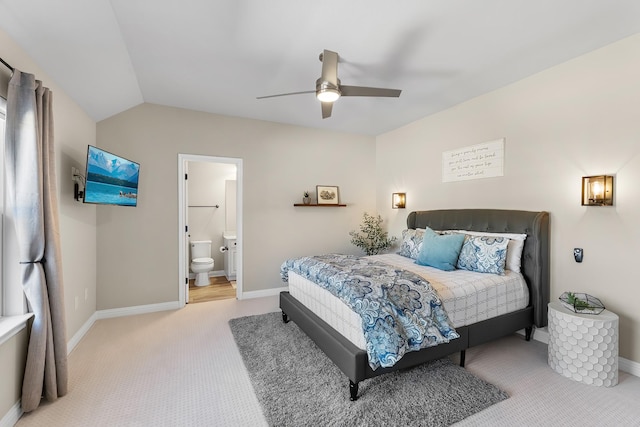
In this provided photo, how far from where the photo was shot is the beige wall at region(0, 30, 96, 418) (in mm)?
2059

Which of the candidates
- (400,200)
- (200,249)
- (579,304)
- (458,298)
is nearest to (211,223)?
(200,249)

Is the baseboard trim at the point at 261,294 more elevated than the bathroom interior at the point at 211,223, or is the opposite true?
the bathroom interior at the point at 211,223

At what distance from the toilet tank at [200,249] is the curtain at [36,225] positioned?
336 cm

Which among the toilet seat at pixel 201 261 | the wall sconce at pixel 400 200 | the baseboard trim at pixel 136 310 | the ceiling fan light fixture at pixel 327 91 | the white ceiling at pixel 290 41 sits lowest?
the baseboard trim at pixel 136 310

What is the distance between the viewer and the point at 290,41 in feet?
7.81

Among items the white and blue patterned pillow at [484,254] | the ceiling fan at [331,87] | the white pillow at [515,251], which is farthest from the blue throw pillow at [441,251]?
the ceiling fan at [331,87]

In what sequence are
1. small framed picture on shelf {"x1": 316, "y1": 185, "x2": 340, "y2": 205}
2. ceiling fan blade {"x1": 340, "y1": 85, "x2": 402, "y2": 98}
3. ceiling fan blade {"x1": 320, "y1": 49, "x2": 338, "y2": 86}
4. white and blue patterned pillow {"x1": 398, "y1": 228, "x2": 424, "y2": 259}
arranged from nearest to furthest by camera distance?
1. ceiling fan blade {"x1": 320, "y1": 49, "x2": 338, "y2": 86}
2. ceiling fan blade {"x1": 340, "y1": 85, "x2": 402, "y2": 98}
3. white and blue patterned pillow {"x1": 398, "y1": 228, "x2": 424, "y2": 259}
4. small framed picture on shelf {"x1": 316, "y1": 185, "x2": 340, "y2": 205}

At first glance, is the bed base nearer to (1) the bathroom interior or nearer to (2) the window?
(2) the window

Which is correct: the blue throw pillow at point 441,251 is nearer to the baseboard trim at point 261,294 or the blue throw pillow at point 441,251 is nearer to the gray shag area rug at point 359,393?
the gray shag area rug at point 359,393

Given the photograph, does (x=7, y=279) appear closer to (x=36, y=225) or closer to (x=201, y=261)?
(x=36, y=225)

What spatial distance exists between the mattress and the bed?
0.05 metres

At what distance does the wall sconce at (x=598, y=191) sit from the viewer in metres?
2.47

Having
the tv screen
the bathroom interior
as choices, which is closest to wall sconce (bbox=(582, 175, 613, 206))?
the tv screen

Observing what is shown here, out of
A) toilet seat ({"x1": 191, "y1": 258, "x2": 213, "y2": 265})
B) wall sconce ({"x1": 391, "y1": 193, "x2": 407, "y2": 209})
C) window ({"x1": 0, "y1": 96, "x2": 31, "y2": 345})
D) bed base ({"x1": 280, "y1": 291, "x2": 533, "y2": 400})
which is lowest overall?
bed base ({"x1": 280, "y1": 291, "x2": 533, "y2": 400})
